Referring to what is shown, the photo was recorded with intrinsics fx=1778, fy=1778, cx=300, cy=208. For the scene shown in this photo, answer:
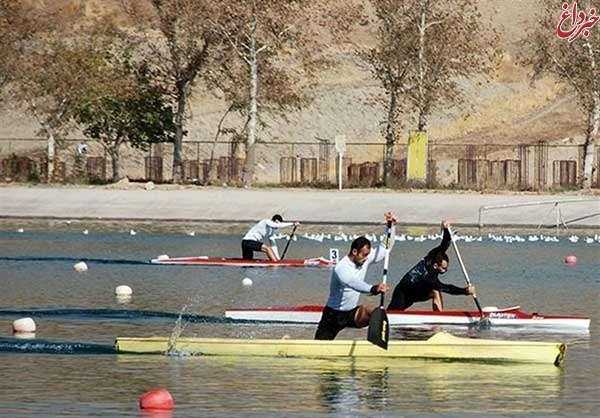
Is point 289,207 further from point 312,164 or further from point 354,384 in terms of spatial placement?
point 354,384

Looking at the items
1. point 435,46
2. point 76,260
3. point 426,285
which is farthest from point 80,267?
point 435,46

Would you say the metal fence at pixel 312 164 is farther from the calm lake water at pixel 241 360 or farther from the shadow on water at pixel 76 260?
the shadow on water at pixel 76 260

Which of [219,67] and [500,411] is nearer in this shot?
[500,411]

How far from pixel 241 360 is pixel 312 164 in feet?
193

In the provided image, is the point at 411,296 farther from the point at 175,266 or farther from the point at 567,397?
the point at 175,266

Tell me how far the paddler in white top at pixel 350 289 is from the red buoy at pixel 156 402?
4.28 meters

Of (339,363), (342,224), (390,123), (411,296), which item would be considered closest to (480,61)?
(390,123)

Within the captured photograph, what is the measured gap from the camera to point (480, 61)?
250 feet

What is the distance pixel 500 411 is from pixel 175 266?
2244 cm

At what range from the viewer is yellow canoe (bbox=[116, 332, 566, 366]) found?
2402 centimetres

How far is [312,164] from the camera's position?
82875mm

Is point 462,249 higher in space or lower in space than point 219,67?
lower

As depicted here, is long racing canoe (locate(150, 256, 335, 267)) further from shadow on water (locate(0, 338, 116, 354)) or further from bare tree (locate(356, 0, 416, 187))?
bare tree (locate(356, 0, 416, 187))

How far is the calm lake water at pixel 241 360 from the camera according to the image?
20750 millimetres
